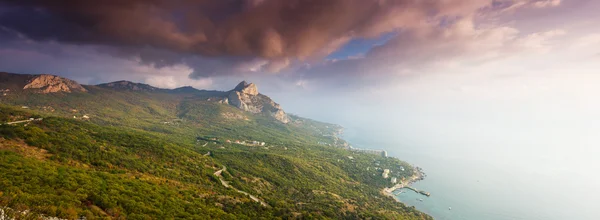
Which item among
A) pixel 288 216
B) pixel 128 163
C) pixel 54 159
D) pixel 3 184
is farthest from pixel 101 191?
pixel 288 216

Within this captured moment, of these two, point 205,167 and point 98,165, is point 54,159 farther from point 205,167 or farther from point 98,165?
point 205,167

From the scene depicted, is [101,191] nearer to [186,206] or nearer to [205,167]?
[186,206]

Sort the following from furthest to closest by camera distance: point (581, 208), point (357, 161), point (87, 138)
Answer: point (357, 161), point (581, 208), point (87, 138)

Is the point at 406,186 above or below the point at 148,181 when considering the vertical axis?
below

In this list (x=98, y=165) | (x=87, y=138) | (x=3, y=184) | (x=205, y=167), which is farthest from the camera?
(x=205, y=167)

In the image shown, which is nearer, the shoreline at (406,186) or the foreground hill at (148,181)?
the foreground hill at (148,181)

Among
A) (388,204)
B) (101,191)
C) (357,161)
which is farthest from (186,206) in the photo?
(357,161)

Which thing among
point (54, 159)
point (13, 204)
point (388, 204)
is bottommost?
point (388, 204)

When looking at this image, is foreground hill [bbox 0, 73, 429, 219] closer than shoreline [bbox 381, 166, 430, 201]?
Yes

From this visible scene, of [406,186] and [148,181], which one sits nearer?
[148,181]

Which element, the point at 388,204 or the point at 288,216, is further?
the point at 388,204

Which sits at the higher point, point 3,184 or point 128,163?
point 3,184
